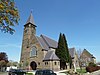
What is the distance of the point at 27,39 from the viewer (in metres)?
56.2

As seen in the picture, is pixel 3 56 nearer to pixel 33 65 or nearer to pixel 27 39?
pixel 27 39

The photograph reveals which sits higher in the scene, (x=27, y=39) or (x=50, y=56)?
(x=27, y=39)

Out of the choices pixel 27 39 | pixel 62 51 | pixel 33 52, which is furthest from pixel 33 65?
pixel 62 51

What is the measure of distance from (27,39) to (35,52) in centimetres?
655

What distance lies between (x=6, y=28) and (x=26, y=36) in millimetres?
43743

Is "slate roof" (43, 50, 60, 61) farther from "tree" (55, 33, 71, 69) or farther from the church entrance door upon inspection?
the church entrance door

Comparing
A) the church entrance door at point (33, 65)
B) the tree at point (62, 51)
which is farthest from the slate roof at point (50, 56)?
the church entrance door at point (33, 65)

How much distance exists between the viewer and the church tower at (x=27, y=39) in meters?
55.2

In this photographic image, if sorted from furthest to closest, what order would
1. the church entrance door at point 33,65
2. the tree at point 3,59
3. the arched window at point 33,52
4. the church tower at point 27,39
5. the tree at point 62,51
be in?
the tree at point 3,59
the church tower at point 27,39
the church entrance door at point 33,65
the arched window at point 33,52
the tree at point 62,51

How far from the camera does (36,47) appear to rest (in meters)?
53.1

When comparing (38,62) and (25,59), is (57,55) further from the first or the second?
(25,59)

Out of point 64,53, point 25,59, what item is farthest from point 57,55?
point 25,59

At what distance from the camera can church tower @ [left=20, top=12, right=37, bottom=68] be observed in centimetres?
5516

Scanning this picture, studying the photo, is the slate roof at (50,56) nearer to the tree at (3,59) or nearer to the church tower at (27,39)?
the church tower at (27,39)
